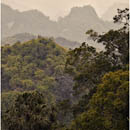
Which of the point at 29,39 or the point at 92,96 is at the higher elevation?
the point at 29,39

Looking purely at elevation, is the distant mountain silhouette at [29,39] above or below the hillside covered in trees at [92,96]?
above

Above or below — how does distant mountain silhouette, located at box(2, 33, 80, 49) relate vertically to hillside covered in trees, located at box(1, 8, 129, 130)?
above

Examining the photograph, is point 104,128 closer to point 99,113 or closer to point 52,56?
point 99,113

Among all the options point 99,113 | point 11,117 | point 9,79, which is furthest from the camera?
point 9,79

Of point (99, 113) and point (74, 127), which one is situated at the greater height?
point (99, 113)

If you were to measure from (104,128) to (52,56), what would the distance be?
157ft

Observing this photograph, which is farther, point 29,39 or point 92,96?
point 29,39

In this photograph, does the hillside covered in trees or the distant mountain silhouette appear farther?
the distant mountain silhouette

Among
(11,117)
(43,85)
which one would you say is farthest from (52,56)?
(11,117)

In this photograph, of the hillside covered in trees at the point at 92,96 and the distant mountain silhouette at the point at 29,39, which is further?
the distant mountain silhouette at the point at 29,39

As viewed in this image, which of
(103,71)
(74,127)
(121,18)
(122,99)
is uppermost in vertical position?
(121,18)

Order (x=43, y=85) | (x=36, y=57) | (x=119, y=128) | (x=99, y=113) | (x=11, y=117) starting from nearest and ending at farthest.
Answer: (x=119, y=128), (x=99, y=113), (x=11, y=117), (x=43, y=85), (x=36, y=57)

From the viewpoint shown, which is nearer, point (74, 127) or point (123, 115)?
point (123, 115)

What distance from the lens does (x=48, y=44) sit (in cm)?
6738
